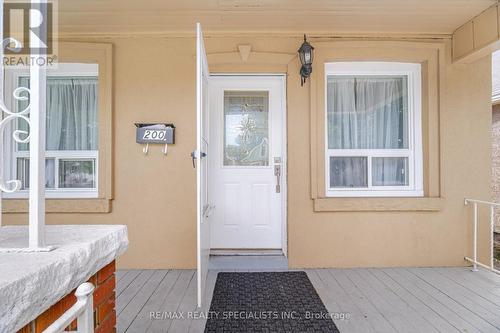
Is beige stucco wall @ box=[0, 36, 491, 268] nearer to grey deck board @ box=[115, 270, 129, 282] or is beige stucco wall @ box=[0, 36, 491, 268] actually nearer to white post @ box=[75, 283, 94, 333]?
grey deck board @ box=[115, 270, 129, 282]

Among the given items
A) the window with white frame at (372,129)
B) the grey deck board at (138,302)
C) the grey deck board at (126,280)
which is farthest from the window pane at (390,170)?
the grey deck board at (126,280)

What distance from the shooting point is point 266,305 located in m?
2.22

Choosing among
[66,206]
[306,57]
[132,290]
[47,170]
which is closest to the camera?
[132,290]

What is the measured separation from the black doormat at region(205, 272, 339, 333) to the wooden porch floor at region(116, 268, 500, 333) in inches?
3.7

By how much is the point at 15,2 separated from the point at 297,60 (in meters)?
2.64

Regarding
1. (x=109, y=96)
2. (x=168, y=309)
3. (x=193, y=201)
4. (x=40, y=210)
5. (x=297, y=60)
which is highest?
(x=297, y=60)

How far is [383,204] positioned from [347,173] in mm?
499

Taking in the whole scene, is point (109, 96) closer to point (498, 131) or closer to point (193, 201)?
point (193, 201)

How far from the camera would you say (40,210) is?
0.85 m

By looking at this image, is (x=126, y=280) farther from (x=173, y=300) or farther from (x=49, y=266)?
(x=49, y=266)

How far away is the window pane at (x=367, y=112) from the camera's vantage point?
321 cm

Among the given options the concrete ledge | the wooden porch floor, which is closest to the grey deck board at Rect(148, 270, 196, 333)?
the wooden porch floor

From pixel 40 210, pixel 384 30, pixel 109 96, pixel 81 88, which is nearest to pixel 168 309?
pixel 40 210

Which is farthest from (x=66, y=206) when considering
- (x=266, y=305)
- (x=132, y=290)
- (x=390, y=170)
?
(x=390, y=170)
